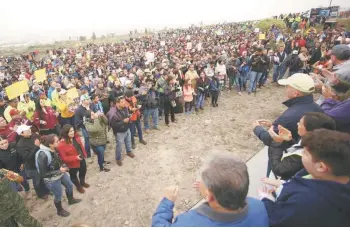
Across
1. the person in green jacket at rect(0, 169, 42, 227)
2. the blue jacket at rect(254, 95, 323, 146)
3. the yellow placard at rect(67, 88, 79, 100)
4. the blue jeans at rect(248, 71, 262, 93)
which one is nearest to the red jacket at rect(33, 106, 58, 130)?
the yellow placard at rect(67, 88, 79, 100)

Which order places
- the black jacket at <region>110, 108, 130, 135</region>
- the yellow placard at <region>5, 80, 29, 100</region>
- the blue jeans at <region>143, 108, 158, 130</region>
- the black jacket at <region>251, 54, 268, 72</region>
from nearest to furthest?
the black jacket at <region>110, 108, 130, 135</region> < the yellow placard at <region>5, 80, 29, 100</region> < the blue jeans at <region>143, 108, 158, 130</region> < the black jacket at <region>251, 54, 268, 72</region>

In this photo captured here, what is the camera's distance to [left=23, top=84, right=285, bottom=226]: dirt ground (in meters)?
4.62

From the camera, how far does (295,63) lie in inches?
416

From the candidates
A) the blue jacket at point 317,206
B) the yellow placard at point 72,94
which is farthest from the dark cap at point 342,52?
the yellow placard at point 72,94

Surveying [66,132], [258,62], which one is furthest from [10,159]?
[258,62]

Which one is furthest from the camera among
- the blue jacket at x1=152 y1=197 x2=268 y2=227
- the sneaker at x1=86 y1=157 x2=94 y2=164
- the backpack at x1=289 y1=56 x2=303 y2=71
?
the backpack at x1=289 y1=56 x2=303 y2=71

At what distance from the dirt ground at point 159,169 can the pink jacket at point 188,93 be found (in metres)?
0.71

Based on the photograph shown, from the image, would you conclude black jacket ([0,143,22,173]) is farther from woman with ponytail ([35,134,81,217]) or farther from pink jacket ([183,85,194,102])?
pink jacket ([183,85,194,102])

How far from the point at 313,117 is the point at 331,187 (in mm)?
967

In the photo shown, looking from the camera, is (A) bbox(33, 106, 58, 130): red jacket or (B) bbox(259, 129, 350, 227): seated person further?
(A) bbox(33, 106, 58, 130): red jacket

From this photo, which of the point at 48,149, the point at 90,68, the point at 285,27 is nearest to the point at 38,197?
the point at 48,149

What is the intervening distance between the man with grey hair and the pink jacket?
7404 mm

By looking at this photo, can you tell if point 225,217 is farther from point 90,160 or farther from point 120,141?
point 90,160

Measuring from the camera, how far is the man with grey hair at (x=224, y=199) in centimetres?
139
